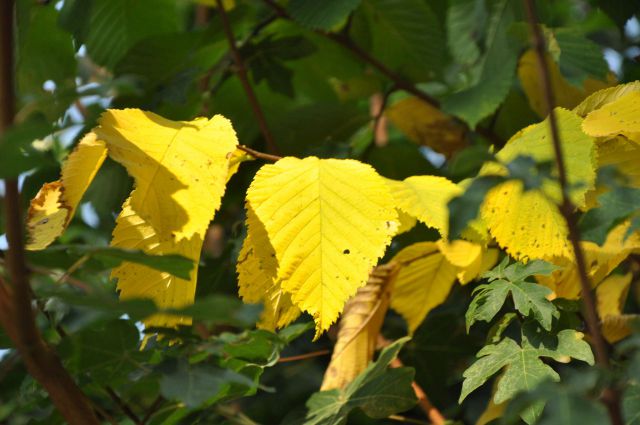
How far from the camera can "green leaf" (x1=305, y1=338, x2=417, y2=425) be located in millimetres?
778

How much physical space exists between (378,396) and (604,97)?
0.32 metres

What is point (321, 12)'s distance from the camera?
3.11 ft

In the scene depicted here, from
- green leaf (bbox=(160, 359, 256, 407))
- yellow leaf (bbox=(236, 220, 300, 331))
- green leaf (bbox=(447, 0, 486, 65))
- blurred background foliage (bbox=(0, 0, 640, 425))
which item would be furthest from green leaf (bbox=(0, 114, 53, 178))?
green leaf (bbox=(447, 0, 486, 65))

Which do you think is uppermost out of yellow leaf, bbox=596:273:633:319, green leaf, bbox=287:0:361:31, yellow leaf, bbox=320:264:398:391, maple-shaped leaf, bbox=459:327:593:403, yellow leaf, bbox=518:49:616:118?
green leaf, bbox=287:0:361:31

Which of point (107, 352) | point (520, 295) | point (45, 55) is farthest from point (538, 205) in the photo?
point (45, 55)

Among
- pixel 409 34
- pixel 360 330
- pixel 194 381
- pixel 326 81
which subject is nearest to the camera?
pixel 194 381

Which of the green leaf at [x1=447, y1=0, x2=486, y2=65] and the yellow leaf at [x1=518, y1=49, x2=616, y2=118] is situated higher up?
the green leaf at [x1=447, y1=0, x2=486, y2=65]

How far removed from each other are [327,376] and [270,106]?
49 centimetres

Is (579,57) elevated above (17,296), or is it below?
below

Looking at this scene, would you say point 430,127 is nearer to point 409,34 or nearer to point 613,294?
point 409,34

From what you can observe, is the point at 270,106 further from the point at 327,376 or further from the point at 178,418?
the point at 178,418

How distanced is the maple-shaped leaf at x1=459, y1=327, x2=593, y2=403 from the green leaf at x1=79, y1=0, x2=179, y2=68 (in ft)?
2.16

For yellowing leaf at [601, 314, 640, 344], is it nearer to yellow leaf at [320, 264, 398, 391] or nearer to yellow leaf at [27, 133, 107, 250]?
yellow leaf at [320, 264, 398, 391]

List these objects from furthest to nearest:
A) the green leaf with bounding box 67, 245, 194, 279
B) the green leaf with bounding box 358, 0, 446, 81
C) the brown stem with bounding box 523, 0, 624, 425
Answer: the green leaf with bounding box 358, 0, 446, 81 < the green leaf with bounding box 67, 245, 194, 279 < the brown stem with bounding box 523, 0, 624, 425
